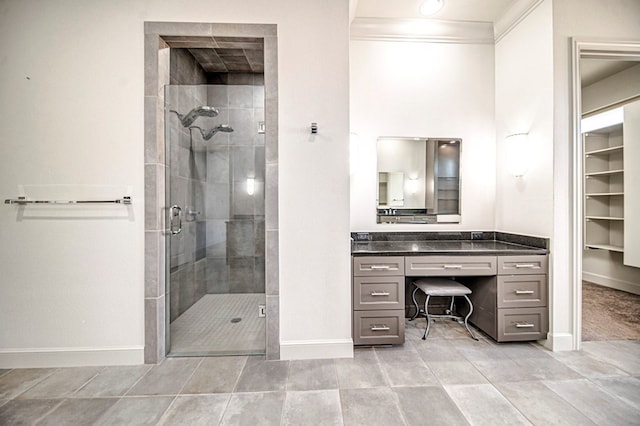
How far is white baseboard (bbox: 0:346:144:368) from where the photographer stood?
6.56 ft

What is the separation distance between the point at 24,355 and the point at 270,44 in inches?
115

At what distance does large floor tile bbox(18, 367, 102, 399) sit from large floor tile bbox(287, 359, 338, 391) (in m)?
1.39

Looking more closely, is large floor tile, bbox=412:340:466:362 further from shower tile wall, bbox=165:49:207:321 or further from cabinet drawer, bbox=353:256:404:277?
shower tile wall, bbox=165:49:207:321

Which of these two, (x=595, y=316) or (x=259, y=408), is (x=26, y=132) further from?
(x=595, y=316)

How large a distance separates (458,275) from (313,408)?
4.91 feet

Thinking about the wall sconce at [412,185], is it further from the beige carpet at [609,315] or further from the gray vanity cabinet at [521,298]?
the beige carpet at [609,315]

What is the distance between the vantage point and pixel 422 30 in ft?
9.00

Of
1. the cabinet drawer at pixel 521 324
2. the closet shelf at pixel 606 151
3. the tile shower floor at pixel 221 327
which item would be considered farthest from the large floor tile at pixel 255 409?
the closet shelf at pixel 606 151

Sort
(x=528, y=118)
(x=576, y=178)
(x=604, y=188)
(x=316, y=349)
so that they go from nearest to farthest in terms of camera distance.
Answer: (x=316, y=349) < (x=576, y=178) < (x=528, y=118) < (x=604, y=188)

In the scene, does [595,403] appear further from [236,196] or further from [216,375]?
[236,196]

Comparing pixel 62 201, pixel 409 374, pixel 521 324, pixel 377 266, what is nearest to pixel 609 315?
pixel 521 324

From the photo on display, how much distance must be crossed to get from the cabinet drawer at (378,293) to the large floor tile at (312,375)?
0.48 meters

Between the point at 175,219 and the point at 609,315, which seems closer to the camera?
the point at 175,219

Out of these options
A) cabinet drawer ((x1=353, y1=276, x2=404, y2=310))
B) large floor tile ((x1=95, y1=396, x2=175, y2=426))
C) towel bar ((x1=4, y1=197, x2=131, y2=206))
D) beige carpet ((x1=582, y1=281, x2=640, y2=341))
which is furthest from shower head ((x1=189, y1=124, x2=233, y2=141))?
beige carpet ((x1=582, y1=281, x2=640, y2=341))
